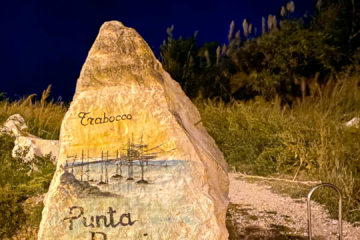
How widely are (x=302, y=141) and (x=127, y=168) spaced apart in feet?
13.3

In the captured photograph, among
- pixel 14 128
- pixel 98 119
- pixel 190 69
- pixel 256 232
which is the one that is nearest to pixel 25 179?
pixel 14 128

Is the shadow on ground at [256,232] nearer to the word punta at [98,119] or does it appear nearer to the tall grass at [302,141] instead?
the tall grass at [302,141]

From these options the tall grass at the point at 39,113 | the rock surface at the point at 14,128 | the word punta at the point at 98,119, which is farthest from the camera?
the tall grass at the point at 39,113

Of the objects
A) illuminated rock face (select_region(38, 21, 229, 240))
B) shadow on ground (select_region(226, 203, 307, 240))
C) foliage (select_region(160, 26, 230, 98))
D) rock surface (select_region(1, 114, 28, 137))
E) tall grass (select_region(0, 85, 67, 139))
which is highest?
foliage (select_region(160, 26, 230, 98))

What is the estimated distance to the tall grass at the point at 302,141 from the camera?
16.7 ft

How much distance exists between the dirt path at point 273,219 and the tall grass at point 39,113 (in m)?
2.89

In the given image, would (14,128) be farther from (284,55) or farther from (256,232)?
(284,55)

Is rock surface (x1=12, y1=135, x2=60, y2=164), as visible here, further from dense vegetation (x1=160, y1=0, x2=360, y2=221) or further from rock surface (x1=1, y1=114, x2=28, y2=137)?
dense vegetation (x1=160, y1=0, x2=360, y2=221)

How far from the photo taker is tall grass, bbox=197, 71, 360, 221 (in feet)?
16.7

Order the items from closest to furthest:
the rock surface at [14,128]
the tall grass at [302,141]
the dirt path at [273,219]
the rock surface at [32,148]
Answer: the dirt path at [273,219] < the rock surface at [32,148] < the tall grass at [302,141] < the rock surface at [14,128]

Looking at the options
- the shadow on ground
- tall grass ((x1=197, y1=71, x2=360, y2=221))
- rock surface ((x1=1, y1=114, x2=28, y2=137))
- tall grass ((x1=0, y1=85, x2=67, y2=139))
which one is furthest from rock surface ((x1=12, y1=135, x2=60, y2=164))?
tall grass ((x1=197, y1=71, x2=360, y2=221))

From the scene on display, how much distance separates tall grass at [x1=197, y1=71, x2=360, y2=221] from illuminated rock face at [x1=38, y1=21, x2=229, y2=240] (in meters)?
2.27

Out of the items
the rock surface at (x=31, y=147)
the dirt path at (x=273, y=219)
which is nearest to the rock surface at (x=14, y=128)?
the rock surface at (x=31, y=147)

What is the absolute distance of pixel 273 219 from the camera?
430cm
